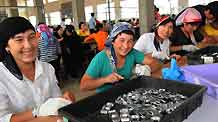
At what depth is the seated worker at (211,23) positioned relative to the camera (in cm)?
304

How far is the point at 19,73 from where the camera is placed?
122 centimetres

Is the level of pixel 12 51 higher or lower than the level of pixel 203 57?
higher

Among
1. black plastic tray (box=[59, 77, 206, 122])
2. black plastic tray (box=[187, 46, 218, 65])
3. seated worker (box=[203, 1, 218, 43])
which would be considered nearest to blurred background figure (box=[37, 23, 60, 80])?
seated worker (box=[203, 1, 218, 43])

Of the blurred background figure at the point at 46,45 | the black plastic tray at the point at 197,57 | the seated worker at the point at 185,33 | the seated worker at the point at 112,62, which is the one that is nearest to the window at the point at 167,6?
the blurred background figure at the point at 46,45

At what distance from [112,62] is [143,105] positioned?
69 centimetres

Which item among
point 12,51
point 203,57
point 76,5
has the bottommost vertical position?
point 203,57

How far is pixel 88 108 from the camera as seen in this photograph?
92cm

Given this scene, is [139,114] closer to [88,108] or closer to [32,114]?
[88,108]

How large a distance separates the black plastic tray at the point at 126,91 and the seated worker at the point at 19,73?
240mm

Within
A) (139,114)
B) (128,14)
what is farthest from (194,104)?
(128,14)

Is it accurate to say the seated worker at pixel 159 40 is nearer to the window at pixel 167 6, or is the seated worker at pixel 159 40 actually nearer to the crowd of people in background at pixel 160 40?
the crowd of people in background at pixel 160 40

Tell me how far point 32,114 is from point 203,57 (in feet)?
3.70

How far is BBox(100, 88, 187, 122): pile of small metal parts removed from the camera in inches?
33.4

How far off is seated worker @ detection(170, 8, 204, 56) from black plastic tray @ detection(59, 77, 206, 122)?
56.6 inches
